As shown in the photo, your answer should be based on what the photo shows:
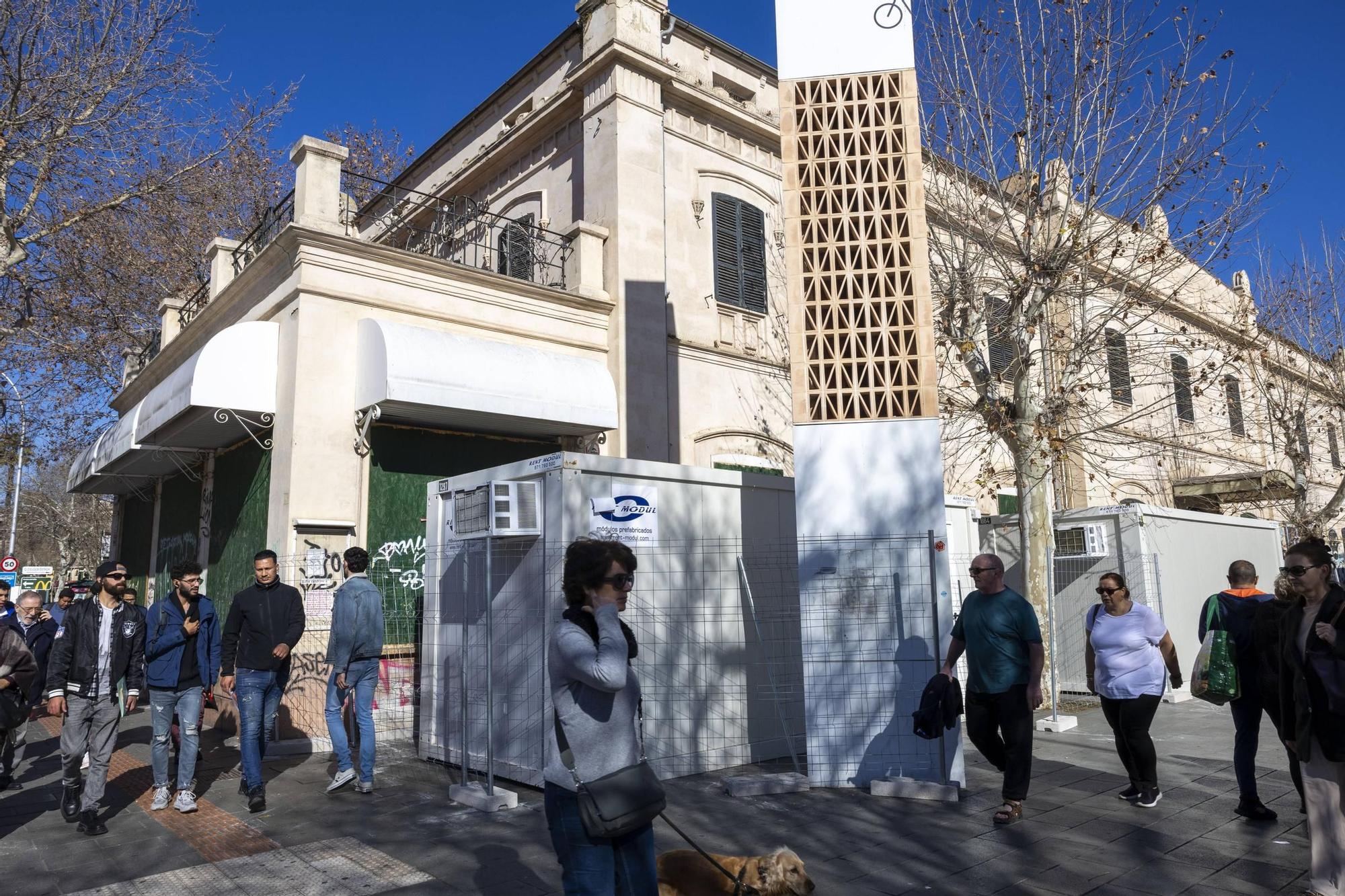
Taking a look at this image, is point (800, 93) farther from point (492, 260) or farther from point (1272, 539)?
point (1272, 539)

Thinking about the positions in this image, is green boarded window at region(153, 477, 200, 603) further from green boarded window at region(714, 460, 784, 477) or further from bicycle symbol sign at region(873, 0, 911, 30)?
bicycle symbol sign at region(873, 0, 911, 30)

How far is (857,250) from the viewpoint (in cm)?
827

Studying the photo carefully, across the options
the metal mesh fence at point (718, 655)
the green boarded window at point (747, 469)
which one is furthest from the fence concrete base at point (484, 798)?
the green boarded window at point (747, 469)

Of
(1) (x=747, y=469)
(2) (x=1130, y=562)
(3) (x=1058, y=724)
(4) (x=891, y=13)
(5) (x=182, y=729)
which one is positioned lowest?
(3) (x=1058, y=724)

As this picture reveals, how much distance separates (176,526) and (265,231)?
18.5 ft

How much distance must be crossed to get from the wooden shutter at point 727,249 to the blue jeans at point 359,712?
897cm

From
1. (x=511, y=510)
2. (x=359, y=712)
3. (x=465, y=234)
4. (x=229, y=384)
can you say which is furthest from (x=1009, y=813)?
(x=465, y=234)

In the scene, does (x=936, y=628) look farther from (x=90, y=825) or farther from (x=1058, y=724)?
(x=90, y=825)

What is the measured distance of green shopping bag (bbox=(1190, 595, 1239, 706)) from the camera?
6.14m

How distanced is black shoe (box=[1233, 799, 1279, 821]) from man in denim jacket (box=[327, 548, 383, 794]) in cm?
649

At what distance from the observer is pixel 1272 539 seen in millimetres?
17031

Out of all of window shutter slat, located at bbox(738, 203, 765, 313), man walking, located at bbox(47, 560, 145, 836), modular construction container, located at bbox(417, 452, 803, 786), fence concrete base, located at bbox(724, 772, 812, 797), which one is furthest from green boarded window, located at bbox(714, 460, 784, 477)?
man walking, located at bbox(47, 560, 145, 836)

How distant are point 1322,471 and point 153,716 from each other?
33.4 m

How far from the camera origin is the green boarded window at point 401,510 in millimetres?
11195
